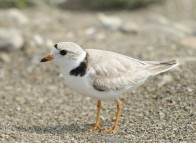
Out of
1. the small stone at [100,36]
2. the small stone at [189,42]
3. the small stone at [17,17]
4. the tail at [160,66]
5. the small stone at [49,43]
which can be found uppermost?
the tail at [160,66]

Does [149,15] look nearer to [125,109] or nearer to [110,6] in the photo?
[110,6]

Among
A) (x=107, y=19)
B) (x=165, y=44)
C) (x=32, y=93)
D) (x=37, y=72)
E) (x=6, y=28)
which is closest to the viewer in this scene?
(x=32, y=93)

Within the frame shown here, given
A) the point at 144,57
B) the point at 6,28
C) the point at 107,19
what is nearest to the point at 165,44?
the point at 144,57

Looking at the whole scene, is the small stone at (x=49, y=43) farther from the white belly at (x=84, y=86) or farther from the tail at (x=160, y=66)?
the white belly at (x=84, y=86)

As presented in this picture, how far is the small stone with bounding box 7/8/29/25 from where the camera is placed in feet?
33.8

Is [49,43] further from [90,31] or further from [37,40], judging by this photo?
[90,31]

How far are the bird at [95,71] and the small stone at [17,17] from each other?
5090 millimetres

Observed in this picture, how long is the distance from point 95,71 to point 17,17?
5558 millimetres

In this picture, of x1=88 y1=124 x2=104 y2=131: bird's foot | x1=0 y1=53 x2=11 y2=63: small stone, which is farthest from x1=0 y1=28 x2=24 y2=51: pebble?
x1=88 y1=124 x2=104 y2=131: bird's foot

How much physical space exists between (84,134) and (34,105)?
1684 mm

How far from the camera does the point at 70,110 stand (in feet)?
21.6

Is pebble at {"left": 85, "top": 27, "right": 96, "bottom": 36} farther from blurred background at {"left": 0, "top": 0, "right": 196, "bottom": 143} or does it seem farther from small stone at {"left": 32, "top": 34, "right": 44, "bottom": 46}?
small stone at {"left": 32, "top": 34, "right": 44, "bottom": 46}

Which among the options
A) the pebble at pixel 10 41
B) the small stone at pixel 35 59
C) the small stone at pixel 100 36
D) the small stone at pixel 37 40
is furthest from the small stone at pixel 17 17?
the small stone at pixel 35 59

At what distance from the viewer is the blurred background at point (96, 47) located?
555 cm
